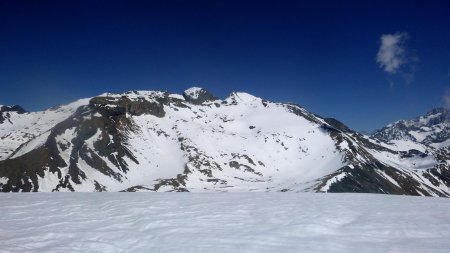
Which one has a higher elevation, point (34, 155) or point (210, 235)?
point (34, 155)

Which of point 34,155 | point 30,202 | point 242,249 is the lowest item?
point 242,249

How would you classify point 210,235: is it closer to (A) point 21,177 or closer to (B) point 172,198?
(B) point 172,198

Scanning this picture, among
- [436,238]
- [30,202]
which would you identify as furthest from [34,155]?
[436,238]

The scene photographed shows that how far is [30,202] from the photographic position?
17312mm

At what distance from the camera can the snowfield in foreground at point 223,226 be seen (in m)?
9.91

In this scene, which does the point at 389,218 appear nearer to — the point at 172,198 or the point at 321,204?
the point at 321,204

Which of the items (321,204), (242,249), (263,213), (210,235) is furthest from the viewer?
(321,204)

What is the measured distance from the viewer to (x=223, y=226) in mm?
12273

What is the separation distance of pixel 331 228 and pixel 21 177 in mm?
189168

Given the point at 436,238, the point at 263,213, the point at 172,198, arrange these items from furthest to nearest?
the point at 172,198
the point at 263,213
the point at 436,238

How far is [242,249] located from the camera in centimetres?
966

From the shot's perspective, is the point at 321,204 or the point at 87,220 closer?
the point at 87,220

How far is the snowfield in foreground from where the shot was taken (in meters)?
9.91

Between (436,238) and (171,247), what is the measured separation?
6.95 metres
